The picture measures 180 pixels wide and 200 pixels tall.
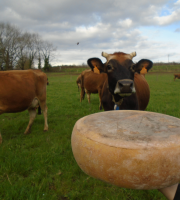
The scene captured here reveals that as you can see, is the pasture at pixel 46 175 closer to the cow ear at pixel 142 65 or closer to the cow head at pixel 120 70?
the cow head at pixel 120 70

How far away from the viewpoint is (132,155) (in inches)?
34.3

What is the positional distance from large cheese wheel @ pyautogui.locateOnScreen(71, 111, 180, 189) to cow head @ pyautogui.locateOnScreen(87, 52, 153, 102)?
1340 millimetres

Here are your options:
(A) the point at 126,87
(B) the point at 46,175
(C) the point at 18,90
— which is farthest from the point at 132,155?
(C) the point at 18,90

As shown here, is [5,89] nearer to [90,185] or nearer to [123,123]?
[90,185]

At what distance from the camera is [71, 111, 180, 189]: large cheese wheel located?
2.85 feet

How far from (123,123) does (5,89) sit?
9.99ft

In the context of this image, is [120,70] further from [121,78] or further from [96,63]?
[96,63]

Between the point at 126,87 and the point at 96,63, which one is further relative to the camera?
the point at 96,63

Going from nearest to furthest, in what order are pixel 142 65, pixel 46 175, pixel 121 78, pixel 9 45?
1. pixel 46 175
2. pixel 121 78
3. pixel 142 65
4. pixel 9 45

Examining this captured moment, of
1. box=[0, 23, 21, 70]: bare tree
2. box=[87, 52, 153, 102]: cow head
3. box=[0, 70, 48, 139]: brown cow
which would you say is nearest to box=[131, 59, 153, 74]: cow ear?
box=[87, 52, 153, 102]: cow head

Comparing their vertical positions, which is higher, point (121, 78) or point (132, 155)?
point (121, 78)

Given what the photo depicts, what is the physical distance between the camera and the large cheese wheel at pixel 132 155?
868 mm

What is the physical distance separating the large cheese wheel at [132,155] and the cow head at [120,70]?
1.34 m

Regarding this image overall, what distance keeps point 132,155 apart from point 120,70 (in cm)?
210
